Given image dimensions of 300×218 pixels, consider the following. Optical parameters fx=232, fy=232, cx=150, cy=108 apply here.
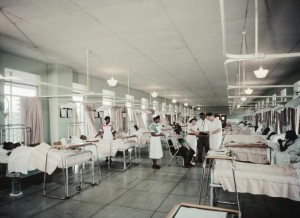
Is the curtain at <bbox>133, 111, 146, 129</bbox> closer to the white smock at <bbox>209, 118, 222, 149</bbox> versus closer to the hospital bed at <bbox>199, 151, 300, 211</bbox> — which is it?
the white smock at <bbox>209, 118, 222, 149</bbox>

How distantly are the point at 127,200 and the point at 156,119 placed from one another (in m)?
3.27

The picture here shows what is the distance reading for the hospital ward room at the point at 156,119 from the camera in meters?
3.81

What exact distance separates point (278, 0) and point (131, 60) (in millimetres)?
4778

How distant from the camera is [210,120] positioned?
28.2ft

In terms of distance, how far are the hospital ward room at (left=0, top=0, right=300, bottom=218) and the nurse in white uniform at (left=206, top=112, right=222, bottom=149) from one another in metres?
0.04

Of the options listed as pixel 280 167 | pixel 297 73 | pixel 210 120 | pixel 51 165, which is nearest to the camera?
pixel 280 167

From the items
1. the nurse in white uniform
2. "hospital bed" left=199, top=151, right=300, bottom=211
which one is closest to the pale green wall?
the nurse in white uniform

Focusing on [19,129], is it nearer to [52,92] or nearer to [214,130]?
[52,92]

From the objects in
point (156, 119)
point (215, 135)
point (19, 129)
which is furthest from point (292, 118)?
point (19, 129)

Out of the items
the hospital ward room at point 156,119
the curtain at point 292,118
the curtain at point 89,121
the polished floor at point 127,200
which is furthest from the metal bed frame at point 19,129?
the curtain at point 292,118

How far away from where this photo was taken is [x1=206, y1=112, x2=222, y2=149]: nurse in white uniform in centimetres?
843

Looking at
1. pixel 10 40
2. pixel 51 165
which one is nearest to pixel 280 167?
pixel 51 165

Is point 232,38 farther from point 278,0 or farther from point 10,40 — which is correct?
point 10,40

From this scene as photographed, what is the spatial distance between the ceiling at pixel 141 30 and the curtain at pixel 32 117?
1.47 metres
